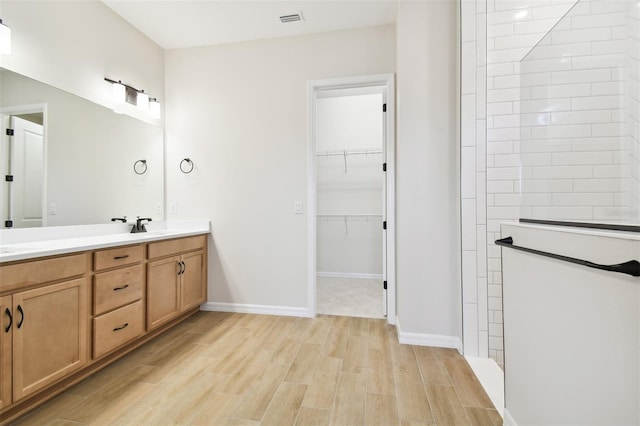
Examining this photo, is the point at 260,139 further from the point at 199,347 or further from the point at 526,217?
the point at 526,217

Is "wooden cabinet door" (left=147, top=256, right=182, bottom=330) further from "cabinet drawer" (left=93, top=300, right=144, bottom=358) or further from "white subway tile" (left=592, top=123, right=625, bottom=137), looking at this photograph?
"white subway tile" (left=592, top=123, right=625, bottom=137)

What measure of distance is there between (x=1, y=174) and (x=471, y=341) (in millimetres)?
3301

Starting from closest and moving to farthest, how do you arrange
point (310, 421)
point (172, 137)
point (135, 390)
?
1. point (310, 421)
2. point (135, 390)
3. point (172, 137)

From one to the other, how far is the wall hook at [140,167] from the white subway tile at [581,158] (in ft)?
10.4

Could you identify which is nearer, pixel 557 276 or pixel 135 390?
pixel 557 276

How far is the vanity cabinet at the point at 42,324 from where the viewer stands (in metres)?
1.27

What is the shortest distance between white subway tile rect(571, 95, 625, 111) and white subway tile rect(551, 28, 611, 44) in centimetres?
17

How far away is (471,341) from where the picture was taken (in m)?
1.98

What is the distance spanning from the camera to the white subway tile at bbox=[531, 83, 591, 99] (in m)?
0.91

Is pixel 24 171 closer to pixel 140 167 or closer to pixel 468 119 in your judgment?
pixel 140 167

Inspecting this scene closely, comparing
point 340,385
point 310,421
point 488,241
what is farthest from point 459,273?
point 310,421

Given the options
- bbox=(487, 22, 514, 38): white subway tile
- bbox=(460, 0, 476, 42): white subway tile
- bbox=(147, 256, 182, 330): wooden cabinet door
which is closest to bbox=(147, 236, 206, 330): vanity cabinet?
bbox=(147, 256, 182, 330): wooden cabinet door

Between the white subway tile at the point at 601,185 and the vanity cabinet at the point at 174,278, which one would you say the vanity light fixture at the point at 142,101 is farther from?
the white subway tile at the point at 601,185

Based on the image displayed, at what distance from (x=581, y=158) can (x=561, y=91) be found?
28cm
